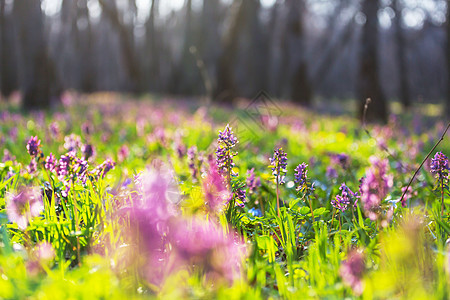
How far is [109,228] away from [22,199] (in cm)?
48

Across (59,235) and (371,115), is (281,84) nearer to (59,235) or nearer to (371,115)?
(371,115)

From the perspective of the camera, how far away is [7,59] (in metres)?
18.6

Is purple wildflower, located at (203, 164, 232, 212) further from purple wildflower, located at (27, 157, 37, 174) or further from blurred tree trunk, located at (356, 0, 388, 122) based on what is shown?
blurred tree trunk, located at (356, 0, 388, 122)

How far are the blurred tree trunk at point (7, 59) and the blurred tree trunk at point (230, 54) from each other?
9.05 meters

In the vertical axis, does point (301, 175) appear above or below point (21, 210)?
above

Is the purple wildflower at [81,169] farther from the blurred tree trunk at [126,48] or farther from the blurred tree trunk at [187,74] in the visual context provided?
the blurred tree trunk at [187,74]

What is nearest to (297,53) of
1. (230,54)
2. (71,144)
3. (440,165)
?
(230,54)

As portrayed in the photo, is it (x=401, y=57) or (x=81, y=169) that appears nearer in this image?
(x=81, y=169)

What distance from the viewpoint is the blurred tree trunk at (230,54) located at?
15422mm

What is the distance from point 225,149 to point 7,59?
19.7 meters

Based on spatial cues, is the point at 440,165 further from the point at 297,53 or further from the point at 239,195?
the point at 297,53

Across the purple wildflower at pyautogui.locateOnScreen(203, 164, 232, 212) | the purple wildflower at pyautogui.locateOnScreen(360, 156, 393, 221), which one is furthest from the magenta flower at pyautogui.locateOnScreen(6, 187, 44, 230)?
the purple wildflower at pyautogui.locateOnScreen(360, 156, 393, 221)

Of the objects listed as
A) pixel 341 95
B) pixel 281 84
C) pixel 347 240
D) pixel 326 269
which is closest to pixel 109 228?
pixel 326 269

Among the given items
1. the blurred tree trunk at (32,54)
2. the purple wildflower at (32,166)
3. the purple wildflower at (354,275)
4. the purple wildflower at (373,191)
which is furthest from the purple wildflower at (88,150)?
the blurred tree trunk at (32,54)
